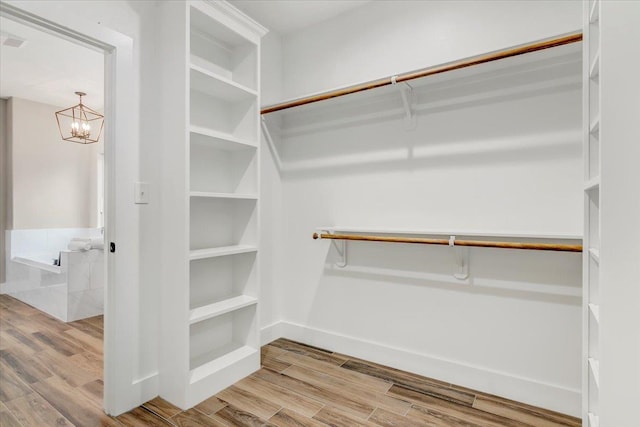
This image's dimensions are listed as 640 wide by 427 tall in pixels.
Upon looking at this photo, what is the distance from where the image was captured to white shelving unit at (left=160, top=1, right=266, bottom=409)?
1.81 metres

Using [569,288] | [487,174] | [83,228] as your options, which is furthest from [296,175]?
[83,228]

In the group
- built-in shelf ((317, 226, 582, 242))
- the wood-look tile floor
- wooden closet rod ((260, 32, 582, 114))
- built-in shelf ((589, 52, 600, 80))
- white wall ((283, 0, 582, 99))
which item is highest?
white wall ((283, 0, 582, 99))

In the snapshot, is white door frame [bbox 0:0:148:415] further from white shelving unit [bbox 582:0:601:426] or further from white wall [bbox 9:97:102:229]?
Result: white wall [bbox 9:97:102:229]

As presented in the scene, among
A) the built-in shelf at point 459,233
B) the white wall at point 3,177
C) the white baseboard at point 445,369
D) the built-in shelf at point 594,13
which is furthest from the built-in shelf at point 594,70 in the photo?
the white wall at point 3,177

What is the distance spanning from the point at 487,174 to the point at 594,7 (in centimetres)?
88

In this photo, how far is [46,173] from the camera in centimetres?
461

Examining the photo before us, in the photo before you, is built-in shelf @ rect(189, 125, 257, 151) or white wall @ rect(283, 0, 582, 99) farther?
built-in shelf @ rect(189, 125, 257, 151)

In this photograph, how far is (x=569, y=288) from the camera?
1.72 meters

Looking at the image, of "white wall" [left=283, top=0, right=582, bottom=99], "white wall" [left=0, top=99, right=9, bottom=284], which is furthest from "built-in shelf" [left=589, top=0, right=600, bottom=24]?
"white wall" [left=0, top=99, right=9, bottom=284]

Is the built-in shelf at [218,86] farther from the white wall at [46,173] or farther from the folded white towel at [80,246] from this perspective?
the white wall at [46,173]

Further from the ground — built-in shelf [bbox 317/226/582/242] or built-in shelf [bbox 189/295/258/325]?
built-in shelf [bbox 317/226/582/242]

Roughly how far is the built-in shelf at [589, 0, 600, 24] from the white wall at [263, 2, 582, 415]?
452mm

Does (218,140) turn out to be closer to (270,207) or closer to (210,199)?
(210,199)

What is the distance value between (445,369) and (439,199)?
1.02m
